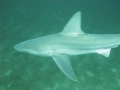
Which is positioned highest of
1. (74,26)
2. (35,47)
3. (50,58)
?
(74,26)

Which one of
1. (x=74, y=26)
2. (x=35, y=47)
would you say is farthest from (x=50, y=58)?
(x=74, y=26)

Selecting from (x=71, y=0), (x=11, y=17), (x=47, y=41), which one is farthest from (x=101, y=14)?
(x=47, y=41)

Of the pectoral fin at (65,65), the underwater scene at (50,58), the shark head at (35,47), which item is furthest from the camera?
the underwater scene at (50,58)

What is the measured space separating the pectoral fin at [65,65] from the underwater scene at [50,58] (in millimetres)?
639

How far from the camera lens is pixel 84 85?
4395 millimetres

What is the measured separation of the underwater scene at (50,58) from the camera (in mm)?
4461

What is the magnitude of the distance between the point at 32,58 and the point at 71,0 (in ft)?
16.4

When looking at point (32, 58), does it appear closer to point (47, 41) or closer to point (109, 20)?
point (47, 41)

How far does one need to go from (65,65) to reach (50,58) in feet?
4.22

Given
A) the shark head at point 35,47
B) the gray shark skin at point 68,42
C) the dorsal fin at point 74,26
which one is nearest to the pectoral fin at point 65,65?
the gray shark skin at point 68,42

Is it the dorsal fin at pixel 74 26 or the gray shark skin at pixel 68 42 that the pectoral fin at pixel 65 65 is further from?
the dorsal fin at pixel 74 26

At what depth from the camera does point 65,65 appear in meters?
3.91

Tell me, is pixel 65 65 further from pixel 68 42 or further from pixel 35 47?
pixel 35 47

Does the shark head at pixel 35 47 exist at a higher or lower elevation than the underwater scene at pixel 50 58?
higher
